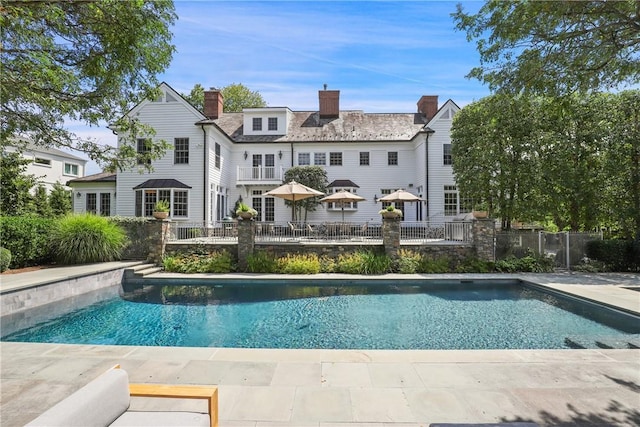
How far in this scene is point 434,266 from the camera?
42.3ft

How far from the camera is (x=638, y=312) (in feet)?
23.4

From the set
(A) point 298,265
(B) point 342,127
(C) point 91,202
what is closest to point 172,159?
(C) point 91,202

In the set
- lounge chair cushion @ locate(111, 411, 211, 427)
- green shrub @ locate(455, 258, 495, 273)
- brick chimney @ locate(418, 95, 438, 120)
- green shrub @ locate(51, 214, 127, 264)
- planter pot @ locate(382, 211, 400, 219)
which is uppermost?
brick chimney @ locate(418, 95, 438, 120)

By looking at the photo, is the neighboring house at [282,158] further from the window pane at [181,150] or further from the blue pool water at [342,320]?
the blue pool water at [342,320]

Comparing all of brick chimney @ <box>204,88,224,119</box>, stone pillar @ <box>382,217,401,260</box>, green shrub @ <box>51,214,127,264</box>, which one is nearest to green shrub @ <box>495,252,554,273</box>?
stone pillar @ <box>382,217,401,260</box>

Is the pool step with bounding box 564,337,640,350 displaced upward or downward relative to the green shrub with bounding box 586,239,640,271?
downward

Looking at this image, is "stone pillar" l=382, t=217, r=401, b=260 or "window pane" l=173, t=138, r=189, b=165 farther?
"window pane" l=173, t=138, r=189, b=165

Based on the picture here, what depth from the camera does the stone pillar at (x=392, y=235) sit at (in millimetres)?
13078

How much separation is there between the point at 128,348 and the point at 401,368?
4.14 metres

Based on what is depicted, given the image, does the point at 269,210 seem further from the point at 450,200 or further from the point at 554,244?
the point at 554,244

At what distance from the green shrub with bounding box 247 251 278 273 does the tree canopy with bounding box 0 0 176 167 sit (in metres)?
6.87

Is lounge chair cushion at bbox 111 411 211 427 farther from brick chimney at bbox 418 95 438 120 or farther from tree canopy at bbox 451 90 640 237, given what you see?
brick chimney at bbox 418 95 438 120

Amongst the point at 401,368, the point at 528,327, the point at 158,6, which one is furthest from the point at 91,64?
the point at 528,327

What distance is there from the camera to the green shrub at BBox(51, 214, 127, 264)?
12.4 m
